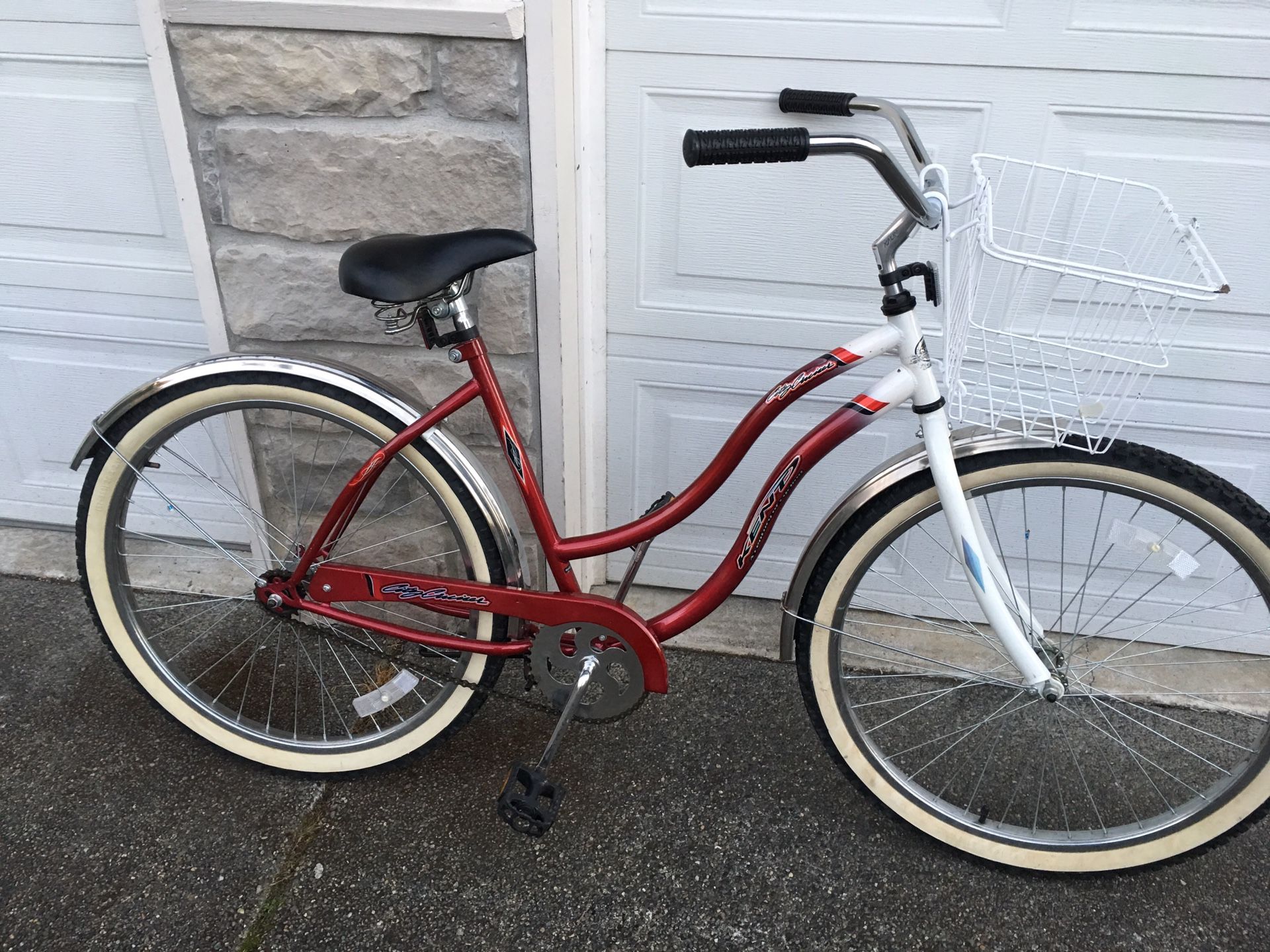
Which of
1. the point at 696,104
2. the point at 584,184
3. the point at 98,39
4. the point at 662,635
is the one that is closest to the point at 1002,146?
the point at 696,104

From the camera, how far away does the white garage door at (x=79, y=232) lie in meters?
2.16

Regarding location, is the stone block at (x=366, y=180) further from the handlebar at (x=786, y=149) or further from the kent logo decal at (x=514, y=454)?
the handlebar at (x=786, y=149)

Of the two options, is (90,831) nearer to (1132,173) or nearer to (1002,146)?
(1002,146)

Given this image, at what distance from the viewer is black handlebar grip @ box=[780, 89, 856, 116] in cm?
158

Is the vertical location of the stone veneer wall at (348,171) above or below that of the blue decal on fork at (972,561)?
above

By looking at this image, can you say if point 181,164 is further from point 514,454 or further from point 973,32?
point 973,32

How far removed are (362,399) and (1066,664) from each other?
4.96 ft

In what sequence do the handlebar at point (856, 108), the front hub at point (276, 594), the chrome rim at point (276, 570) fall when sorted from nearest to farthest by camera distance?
1. the handlebar at point (856, 108)
2. the front hub at point (276, 594)
3. the chrome rim at point (276, 570)

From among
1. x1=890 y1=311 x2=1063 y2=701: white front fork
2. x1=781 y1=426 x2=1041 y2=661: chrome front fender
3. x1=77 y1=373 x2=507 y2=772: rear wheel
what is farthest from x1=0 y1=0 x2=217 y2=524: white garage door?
x1=890 y1=311 x2=1063 y2=701: white front fork

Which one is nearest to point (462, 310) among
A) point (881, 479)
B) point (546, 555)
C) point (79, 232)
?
point (546, 555)

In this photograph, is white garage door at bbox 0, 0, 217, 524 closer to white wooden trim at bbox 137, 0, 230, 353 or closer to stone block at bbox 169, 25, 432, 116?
white wooden trim at bbox 137, 0, 230, 353

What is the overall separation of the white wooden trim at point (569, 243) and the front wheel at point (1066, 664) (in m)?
0.78

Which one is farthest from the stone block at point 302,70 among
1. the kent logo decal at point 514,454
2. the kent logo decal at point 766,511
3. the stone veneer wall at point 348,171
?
the kent logo decal at point 766,511

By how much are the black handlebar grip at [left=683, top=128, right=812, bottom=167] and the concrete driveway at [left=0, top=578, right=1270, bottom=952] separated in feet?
4.54
